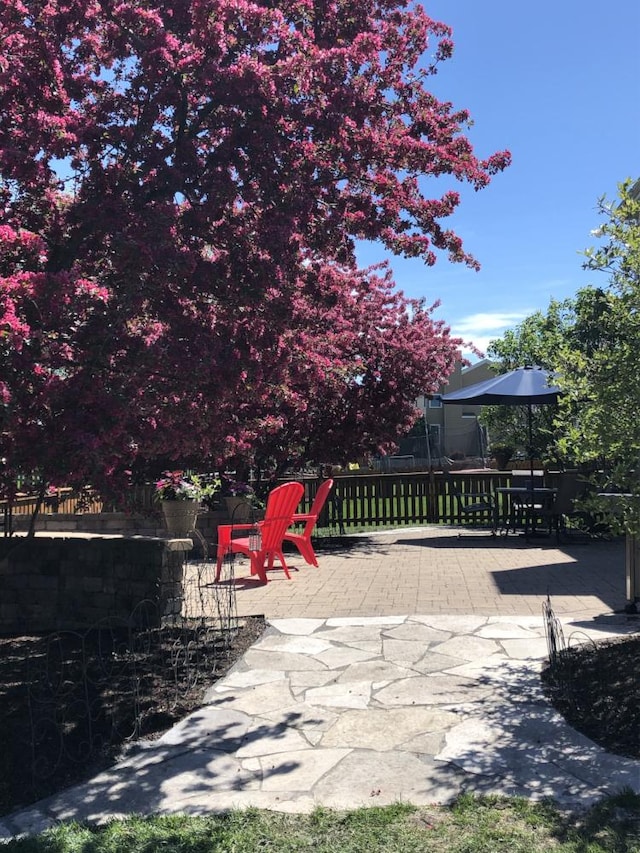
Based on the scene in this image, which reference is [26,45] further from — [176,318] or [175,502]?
[175,502]

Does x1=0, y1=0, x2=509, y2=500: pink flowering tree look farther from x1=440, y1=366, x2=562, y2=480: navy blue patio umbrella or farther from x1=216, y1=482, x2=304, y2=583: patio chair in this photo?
x1=440, y1=366, x2=562, y2=480: navy blue patio umbrella

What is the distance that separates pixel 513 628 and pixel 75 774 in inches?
134

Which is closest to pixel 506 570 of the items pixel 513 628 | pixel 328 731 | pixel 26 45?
pixel 513 628

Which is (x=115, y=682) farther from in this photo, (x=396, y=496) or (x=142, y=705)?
→ (x=396, y=496)

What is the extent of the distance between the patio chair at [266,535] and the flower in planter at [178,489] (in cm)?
246

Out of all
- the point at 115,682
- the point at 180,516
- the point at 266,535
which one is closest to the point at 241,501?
the point at 180,516

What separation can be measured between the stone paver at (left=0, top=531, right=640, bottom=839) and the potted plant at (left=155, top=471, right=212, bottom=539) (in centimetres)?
365

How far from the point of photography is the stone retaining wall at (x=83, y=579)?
19.2ft

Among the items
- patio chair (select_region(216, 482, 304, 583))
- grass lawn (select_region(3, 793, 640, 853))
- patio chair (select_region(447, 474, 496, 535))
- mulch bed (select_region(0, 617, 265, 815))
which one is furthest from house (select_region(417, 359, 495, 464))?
grass lawn (select_region(3, 793, 640, 853))

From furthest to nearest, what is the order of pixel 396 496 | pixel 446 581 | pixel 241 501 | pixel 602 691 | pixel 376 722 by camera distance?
pixel 396 496
pixel 241 501
pixel 446 581
pixel 602 691
pixel 376 722

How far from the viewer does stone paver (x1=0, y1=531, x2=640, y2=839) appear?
9.92ft

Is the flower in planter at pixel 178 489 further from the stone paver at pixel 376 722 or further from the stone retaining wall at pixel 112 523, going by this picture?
the stone paver at pixel 376 722

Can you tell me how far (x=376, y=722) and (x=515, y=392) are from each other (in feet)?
24.4

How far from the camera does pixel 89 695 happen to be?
4309mm
